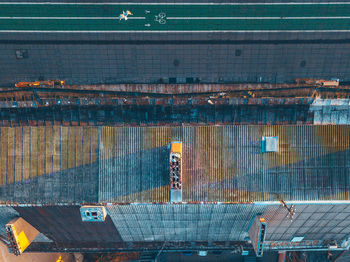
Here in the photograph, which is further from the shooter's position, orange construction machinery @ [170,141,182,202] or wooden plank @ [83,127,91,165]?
wooden plank @ [83,127,91,165]

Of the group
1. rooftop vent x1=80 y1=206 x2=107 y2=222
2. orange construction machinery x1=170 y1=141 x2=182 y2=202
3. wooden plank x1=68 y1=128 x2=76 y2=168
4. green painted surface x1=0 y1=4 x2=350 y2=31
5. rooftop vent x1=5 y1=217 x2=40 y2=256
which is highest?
green painted surface x1=0 y1=4 x2=350 y2=31

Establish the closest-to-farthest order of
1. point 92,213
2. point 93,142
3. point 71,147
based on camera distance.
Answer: point 92,213 < point 93,142 < point 71,147

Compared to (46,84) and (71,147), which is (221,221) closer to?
(71,147)

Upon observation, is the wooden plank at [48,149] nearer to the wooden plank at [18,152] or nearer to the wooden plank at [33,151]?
the wooden plank at [33,151]

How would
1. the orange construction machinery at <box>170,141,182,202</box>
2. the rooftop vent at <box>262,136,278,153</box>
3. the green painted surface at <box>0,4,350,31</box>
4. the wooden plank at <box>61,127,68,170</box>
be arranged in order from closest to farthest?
1. the orange construction machinery at <box>170,141,182,202</box>
2. the rooftop vent at <box>262,136,278,153</box>
3. the wooden plank at <box>61,127,68,170</box>
4. the green painted surface at <box>0,4,350,31</box>

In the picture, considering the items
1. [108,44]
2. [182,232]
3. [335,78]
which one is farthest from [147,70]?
[335,78]

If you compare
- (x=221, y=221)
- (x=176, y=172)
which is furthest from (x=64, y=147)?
(x=221, y=221)

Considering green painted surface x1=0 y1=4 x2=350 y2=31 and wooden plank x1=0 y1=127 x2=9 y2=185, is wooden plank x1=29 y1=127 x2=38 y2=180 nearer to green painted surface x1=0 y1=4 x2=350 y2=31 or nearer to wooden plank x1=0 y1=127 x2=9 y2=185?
wooden plank x1=0 y1=127 x2=9 y2=185

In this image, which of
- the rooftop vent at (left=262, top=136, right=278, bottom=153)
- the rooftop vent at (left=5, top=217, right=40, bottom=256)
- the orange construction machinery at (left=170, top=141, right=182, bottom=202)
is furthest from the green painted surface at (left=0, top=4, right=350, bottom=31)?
the rooftop vent at (left=5, top=217, right=40, bottom=256)
